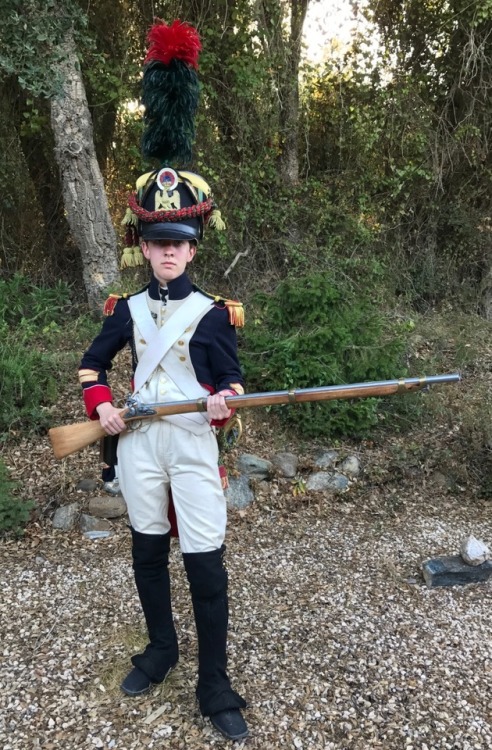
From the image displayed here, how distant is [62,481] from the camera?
422 cm

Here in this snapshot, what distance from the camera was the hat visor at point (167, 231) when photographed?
2.21 meters

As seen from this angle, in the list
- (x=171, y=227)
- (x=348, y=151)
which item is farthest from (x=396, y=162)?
(x=171, y=227)

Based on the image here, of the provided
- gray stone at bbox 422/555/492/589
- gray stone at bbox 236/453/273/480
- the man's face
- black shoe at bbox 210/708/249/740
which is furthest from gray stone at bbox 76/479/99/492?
the man's face

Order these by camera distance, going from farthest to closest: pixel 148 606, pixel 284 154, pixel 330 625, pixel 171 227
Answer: pixel 284 154, pixel 330 625, pixel 148 606, pixel 171 227

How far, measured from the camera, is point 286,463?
179 inches

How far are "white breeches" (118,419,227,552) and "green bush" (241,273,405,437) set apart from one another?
93.5 inches

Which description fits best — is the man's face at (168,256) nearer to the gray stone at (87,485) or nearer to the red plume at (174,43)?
the red plume at (174,43)

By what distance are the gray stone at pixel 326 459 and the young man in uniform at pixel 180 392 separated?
227 cm

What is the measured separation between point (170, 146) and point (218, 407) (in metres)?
1.08

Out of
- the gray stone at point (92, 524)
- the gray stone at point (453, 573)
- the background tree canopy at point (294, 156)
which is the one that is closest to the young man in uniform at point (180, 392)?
the gray stone at point (453, 573)

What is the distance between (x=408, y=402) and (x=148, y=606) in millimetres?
3157

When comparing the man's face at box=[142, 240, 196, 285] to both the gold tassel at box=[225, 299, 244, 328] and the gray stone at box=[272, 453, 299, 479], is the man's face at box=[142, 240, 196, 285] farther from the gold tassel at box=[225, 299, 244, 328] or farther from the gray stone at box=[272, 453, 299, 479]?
the gray stone at box=[272, 453, 299, 479]

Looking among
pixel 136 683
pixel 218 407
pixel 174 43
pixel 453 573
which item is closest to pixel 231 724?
pixel 136 683

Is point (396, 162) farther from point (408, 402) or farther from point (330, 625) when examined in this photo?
point (330, 625)
